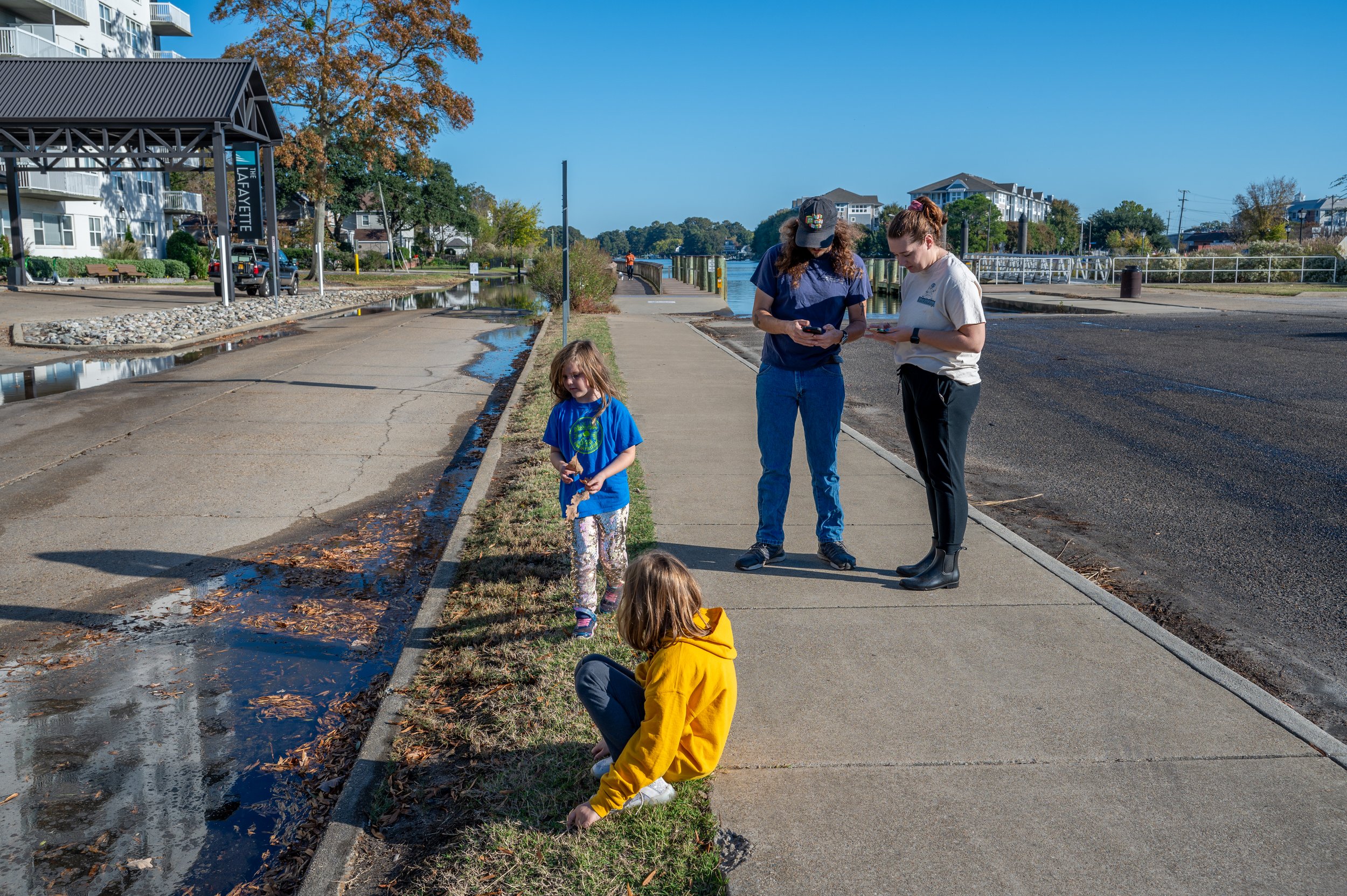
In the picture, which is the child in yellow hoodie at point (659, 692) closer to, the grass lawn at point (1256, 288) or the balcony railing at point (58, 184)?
the grass lawn at point (1256, 288)

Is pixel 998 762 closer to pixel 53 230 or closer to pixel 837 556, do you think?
pixel 837 556

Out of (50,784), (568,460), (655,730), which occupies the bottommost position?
(50,784)

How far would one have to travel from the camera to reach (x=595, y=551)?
4398 millimetres

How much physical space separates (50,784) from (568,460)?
2.18 m

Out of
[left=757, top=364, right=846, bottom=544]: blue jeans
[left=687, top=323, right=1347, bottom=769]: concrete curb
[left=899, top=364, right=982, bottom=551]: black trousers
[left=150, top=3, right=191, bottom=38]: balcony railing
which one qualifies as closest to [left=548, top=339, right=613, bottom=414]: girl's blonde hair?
[left=757, top=364, right=846, bottom=544]: blue jeans

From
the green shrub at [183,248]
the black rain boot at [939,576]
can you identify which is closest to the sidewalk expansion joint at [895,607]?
the black rain boot at [939,576]

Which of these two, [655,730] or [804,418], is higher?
[804,418]

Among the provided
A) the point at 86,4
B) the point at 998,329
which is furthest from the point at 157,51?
the point at 998,329

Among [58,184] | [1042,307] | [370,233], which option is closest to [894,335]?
[1042,307]

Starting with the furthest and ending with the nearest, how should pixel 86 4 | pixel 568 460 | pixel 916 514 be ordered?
pixel 86 4 < pixel 916 514 < pixel 568 460

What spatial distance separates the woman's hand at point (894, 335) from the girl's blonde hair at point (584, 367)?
4.22 feet

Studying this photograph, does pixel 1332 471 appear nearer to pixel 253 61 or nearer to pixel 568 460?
pixel 568 460

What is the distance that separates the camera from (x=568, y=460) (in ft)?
14.3

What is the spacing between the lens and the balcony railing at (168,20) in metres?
60.4
